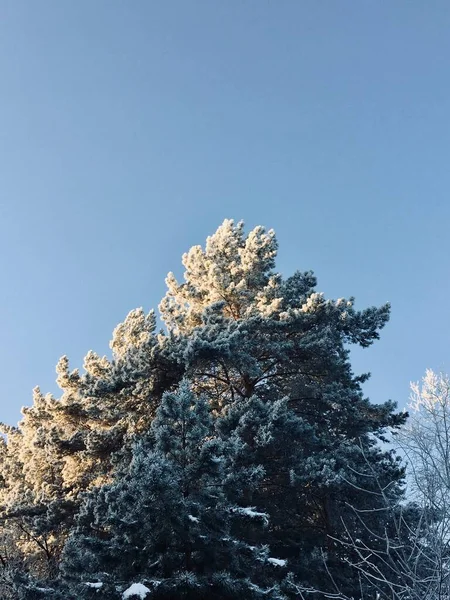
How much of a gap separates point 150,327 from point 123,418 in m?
3.66

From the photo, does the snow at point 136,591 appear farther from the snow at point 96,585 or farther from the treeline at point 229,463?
the snow at point 96,585

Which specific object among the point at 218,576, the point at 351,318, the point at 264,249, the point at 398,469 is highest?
the point at 264,249

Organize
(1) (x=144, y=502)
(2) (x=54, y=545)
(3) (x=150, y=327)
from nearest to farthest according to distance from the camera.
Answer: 1. (1) (x=144, y=502)
2. (2) (x=54, y=545)
3. (3) (x=150, y=327)

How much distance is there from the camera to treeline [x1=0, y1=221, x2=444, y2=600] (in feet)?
23.5

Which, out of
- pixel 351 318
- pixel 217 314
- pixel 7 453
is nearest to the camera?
pixel 217 314

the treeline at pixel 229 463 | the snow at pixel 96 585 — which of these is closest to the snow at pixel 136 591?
the treeline at pixel 229 463

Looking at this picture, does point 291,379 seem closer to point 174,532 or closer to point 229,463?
point 229,463

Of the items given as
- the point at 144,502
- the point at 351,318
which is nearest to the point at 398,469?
the point at 351,318

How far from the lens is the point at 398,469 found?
36.6ft

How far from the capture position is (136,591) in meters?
6.72

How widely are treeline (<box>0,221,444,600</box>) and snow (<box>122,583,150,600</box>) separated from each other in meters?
0.02

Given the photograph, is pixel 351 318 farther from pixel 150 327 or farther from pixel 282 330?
pixel 150 327

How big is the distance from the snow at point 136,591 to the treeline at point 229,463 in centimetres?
2

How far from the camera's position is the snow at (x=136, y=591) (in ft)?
21.9
